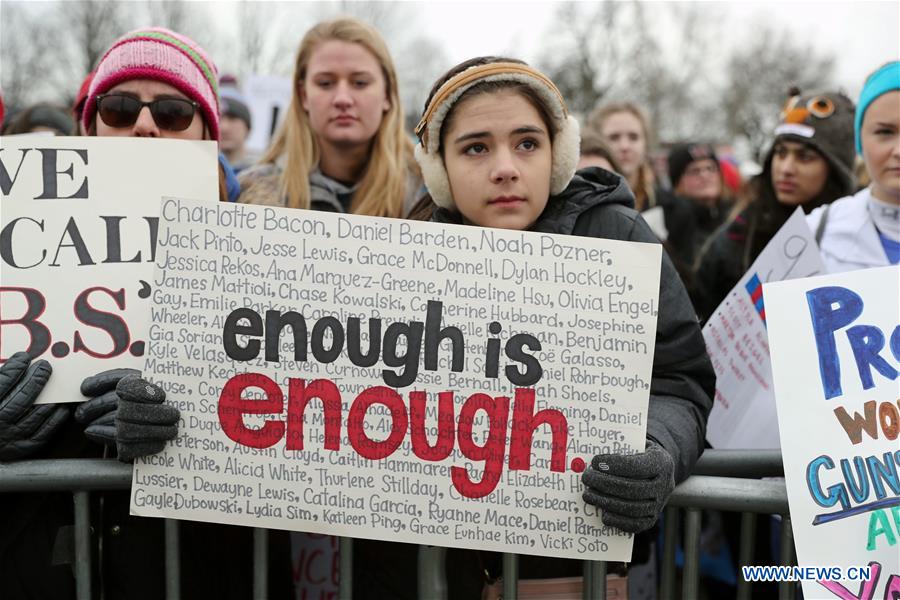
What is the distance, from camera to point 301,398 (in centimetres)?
182

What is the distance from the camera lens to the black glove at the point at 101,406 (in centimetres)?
183

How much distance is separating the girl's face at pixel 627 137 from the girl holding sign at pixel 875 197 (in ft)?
7.59

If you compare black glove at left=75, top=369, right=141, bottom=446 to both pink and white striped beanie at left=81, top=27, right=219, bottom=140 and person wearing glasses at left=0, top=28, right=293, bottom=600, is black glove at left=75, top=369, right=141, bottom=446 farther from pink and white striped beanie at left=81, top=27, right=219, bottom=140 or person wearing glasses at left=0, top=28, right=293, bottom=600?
pink and white striped beanie at left=81, top=27, right=219, bottom=140

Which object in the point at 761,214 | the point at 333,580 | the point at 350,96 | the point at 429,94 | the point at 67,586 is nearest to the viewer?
the point at 67,586

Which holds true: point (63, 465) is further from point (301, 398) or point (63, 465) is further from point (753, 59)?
point (753, 59)

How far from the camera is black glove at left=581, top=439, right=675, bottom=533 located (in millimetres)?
1683

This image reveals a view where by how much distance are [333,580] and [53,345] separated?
1.10 m

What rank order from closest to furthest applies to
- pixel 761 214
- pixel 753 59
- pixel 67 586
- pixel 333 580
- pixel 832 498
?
1. pixel 832 498
2. pixel 67 586
3. pixel 333 580
4. pixel 761 214
5. pixel 753 59

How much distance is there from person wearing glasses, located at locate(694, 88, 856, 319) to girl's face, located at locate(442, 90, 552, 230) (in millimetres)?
1760

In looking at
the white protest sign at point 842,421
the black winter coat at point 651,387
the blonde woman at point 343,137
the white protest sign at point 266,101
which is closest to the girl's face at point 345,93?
the blonde woman at point 343,137

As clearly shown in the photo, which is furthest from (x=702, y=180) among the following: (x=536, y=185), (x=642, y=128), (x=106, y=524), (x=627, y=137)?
(x=106, y=524)

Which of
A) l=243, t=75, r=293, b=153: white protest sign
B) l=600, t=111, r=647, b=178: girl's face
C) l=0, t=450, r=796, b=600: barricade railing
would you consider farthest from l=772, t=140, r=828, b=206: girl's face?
l=243, t=75, r=293, b=153: white protest sign

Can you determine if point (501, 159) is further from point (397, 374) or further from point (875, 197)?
point (875, 197)

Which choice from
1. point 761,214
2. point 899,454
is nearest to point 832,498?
point 899,454
